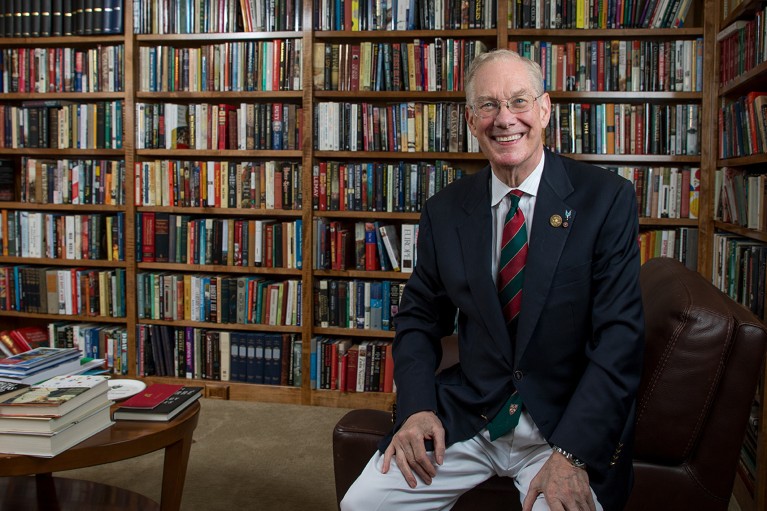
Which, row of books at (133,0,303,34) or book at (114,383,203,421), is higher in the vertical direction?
row of books at (133,0,303,34)

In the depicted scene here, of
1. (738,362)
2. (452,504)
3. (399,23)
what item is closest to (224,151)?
(399,23)

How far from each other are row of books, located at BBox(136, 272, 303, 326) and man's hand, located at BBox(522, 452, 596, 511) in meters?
2.27

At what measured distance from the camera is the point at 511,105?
1.69 metres

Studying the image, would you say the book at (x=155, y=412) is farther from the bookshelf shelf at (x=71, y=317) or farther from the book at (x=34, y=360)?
the bookshelf shelf at (x=71, y=317)

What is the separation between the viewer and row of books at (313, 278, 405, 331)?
3518 millimetres

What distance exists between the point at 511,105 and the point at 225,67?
2.23m

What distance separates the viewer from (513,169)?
1723 millimetres

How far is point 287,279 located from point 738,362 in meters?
2.57

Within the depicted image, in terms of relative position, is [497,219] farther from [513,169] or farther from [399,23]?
[399,23]

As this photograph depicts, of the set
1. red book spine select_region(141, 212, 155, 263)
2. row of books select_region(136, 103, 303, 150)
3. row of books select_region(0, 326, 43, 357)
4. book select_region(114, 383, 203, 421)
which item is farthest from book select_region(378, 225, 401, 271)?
row of books select_region(0, 326, 43, 357)

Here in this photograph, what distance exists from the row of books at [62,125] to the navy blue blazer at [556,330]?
2475 mm

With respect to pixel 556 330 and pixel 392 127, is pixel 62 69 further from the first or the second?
pixel 556 330

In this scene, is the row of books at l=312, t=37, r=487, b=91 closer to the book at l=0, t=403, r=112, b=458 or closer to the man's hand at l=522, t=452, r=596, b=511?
the book at l=0, t=403, r=112, b=458

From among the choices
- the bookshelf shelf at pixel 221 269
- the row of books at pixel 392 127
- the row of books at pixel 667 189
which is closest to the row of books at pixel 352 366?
the bookshelf shelf at pixel 221 269
